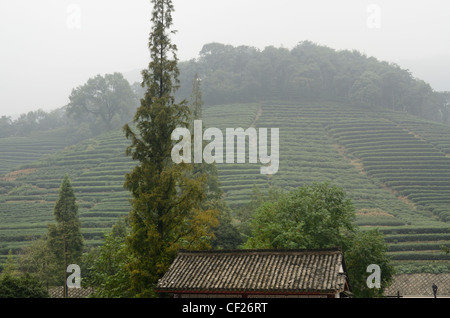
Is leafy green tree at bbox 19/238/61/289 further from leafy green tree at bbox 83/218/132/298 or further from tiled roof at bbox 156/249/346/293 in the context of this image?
tiled roof at bbox 156/249/346/293

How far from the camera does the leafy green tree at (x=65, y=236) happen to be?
32.9 metres

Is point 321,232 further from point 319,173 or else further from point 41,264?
Result: point 319,173

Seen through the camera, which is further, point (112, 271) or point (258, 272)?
point (112, 271)

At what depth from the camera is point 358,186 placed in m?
61.4

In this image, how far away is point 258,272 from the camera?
16422 mm

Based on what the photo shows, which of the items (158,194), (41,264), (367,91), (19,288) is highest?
(367,91)

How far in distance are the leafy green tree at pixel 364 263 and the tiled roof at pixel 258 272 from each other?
8.83 meters

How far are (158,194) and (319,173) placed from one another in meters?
47.6

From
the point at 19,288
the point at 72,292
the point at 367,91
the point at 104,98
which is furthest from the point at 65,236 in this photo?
the point at 367,91

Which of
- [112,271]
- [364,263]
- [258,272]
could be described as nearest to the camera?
[258,272]

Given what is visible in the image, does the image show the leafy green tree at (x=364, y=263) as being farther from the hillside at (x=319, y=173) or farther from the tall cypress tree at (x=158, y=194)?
the hillside at (x=319, y=173)

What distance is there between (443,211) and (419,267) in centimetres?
1529
